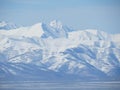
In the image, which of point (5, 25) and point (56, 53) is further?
point (56, 53)

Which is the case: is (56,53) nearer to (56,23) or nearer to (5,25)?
(56,23)

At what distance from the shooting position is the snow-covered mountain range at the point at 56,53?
18812 millimetres

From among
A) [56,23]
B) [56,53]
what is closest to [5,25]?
[56,23]

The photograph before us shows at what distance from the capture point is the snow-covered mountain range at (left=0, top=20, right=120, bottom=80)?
18812 mm

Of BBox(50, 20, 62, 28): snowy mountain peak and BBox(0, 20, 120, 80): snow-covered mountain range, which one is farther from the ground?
BBox(50, 20, 62, 28): snowy mountain peak

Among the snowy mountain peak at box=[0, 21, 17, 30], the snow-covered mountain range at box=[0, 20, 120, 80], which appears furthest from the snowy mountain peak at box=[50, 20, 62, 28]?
the snowy mountain peak at box=[0, 21, 17, 30]

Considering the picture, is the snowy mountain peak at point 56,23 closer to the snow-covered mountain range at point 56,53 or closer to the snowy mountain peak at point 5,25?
the snow-covered mountain range at point 56,53

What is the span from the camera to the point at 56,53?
19188 millimetres

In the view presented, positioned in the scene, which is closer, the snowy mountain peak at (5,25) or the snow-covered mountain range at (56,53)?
the snowy mountain peak at (5,25)

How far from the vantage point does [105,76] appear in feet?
62.7

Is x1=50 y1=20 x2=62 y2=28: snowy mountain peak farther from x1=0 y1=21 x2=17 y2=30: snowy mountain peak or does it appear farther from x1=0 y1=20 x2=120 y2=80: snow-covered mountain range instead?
x1=0 y1=21 x2=17 y2=30: snowy mountain peak

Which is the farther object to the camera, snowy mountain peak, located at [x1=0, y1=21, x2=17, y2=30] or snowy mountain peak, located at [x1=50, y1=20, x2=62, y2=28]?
snowy mountain peak, located at [x1=50, y1=20, x2=62, y2=28]

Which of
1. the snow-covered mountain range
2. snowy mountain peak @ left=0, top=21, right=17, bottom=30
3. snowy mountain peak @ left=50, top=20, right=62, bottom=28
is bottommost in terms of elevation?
the snow-covered mountain range

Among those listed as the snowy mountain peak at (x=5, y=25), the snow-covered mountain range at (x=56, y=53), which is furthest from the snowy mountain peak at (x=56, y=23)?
the snowy mountain peak at (x=5, y=25)
